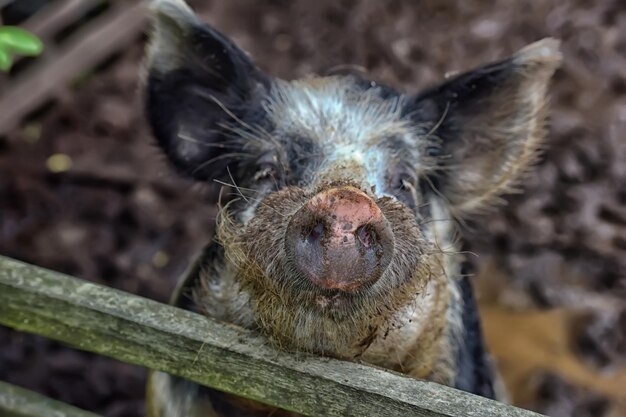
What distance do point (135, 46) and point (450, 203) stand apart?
2.96m

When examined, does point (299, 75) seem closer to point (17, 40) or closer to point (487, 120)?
point (487, 120)

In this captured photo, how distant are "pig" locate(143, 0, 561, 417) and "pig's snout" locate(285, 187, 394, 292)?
0.03 m

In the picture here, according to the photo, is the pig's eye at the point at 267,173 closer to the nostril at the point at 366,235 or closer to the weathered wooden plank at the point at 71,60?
the nostril at the point at 366,235

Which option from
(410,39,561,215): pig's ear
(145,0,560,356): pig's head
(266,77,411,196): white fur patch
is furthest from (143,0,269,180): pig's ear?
(410,39,561,215): pig's ear

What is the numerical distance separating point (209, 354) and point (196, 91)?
118cm

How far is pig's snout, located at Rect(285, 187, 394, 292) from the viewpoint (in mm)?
1811

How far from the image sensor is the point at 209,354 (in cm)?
189

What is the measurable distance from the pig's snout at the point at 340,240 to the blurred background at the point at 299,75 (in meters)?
1.68

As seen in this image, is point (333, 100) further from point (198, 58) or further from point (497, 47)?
point (497, 47)

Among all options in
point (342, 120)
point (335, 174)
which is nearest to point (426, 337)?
point (335, 174)

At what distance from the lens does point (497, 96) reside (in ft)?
8.86

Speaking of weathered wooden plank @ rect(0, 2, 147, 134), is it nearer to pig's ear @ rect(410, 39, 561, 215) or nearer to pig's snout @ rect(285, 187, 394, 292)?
pig's ear @ rect(410, 39, 561, 215)

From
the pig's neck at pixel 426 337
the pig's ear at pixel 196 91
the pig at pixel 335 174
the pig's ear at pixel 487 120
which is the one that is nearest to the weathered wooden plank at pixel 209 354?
the pig at pixel 335 174

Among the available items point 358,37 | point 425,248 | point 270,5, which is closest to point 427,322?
point 425,248
